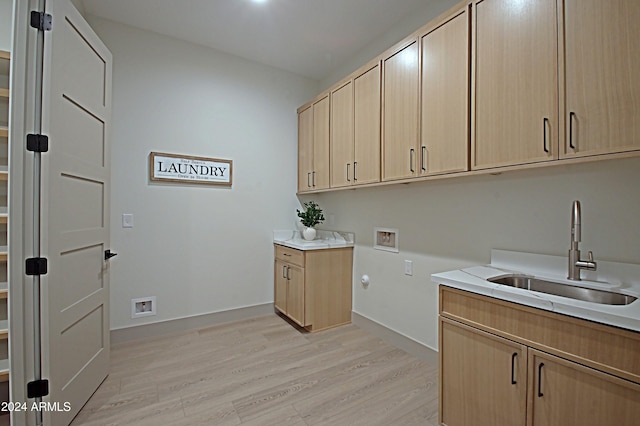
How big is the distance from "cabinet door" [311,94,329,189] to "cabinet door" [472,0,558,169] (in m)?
1.65

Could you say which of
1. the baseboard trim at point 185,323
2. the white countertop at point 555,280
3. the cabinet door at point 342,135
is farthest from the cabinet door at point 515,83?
the baseboard trim at point 185,323

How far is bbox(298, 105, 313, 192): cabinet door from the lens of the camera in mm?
3469

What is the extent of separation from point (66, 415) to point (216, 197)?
205 centimetres

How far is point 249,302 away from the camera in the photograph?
3430 mm

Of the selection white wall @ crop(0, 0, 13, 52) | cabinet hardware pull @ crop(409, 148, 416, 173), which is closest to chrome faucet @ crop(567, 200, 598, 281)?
cabinet hardware pull @ crop(409, 148, 416, 173)

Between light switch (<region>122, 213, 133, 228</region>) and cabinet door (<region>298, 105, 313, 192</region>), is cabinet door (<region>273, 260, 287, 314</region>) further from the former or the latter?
light switch (<region>122, 213, 133, 228</region>)

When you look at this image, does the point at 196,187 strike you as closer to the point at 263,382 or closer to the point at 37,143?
the point at 37,143

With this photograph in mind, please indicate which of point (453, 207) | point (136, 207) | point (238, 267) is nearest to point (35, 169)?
Answer: point (136, 207)

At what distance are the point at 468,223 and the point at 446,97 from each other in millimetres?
897

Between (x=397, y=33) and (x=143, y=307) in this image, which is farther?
(x=143, y=307)

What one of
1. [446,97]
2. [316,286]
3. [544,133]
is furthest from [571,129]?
[316,286]

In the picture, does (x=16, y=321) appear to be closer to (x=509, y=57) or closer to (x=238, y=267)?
A: (x=238, y=267)

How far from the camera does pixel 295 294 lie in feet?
10.3

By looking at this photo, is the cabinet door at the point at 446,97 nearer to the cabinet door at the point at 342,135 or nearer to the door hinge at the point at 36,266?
the cabinet door at the point at 342,135
